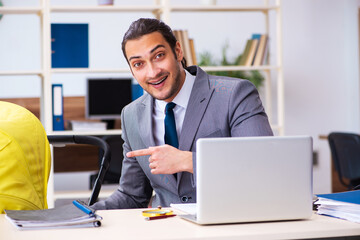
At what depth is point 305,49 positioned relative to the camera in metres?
6.02

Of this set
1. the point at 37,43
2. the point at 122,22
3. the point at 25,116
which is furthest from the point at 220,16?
the point at 25,116

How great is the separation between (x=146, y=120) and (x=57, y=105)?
73.2 inches

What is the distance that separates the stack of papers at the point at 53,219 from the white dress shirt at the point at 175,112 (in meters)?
0.73

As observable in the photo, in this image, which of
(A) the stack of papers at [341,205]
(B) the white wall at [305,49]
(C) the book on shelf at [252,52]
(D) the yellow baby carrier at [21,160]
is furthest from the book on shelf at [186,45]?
(A) the stack of papers at [341,205]

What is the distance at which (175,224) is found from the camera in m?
1.30

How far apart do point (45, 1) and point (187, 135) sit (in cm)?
223

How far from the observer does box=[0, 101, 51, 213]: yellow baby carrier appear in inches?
59.4

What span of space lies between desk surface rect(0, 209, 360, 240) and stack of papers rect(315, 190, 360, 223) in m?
0.03

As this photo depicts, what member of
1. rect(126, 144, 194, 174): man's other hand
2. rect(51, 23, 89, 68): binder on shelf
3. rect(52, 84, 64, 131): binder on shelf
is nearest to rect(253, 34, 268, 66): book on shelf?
rect(51, 23, 89, 68): binder on shelf

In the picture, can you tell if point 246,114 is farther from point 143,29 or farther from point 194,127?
point 143,29

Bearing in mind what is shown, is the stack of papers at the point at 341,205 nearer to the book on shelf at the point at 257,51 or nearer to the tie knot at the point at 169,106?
the tie knot at the point at 169,106

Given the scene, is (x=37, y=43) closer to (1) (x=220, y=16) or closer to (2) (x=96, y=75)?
(2) (x=96, y=75)

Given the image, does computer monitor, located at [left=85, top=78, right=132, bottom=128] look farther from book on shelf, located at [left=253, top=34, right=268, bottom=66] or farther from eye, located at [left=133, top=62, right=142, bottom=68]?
eye, located at [left=133, top=62, right=142, bottom=68]

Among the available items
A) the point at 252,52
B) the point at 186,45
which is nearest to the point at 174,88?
the point at 186,45
